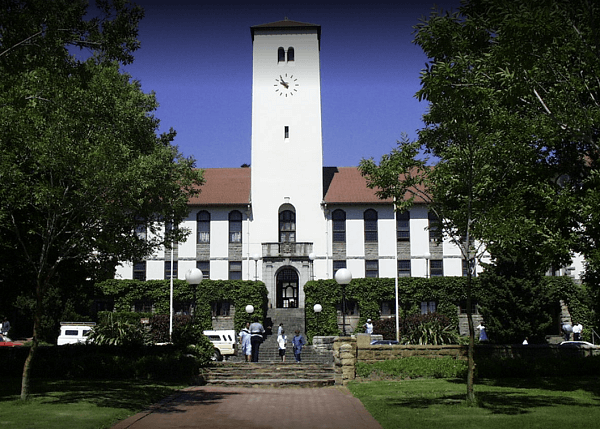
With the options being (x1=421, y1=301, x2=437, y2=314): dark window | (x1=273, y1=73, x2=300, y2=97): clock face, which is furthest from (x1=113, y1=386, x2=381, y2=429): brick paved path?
(x1=273, y1=73, x2=300, y2=97): clock face

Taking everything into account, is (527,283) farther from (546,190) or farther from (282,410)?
(282,410)

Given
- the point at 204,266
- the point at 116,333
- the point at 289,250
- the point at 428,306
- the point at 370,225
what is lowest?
the point at 116,333

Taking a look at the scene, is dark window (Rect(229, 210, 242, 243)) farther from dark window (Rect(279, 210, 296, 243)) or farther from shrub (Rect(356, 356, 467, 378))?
shrub (Rect(356, 356, 467, 378))

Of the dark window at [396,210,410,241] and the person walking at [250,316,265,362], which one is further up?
the dark window at [396,210,410,241]

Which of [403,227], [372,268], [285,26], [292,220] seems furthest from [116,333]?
[285,26]

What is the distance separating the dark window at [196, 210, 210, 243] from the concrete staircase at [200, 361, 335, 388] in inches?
1057

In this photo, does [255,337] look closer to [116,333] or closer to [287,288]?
[116,333]

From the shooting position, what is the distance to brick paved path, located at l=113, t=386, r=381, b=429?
12945mm

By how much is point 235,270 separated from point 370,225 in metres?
11.0

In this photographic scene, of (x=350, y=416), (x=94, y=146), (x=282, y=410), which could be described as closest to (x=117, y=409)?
(x=282, y=410)

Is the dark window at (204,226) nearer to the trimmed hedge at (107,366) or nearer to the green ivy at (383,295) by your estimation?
the green ivy at (383,295)

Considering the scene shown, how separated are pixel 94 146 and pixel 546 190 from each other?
11502mm

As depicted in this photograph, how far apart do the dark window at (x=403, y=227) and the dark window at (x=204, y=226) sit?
48.3 feet

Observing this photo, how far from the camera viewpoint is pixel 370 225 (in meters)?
52.1
